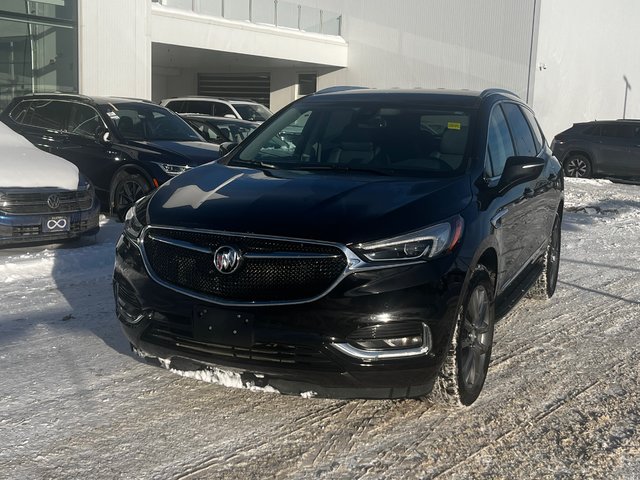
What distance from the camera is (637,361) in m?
5.43

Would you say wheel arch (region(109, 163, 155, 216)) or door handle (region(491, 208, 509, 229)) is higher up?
door handle (region(491, 208, 509, 229))

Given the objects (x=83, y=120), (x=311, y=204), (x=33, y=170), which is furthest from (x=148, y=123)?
(x=311, y=204)

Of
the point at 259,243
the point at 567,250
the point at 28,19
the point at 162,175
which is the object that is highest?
the point at 28,19

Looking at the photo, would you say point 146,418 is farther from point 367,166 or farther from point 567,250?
point 567,250

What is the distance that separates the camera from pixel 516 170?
504 cm

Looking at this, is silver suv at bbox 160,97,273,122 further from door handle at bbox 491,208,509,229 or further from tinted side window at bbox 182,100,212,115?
door handle at bbox 491,208,509,229

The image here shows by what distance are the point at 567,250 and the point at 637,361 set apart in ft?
14.5

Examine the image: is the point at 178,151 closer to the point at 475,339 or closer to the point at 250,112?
the point at 475,339

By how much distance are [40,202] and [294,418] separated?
4623 mm

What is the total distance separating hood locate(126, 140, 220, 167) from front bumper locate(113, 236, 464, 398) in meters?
6.29

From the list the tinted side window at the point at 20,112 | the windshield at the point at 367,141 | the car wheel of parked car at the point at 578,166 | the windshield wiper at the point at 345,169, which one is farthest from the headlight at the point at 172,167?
the car wheel of parked car at the point at 578,166

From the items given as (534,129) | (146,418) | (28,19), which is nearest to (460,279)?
(146,418)

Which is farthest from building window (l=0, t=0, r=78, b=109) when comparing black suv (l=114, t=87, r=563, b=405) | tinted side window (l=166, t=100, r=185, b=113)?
black suv (l=114, t=87, r=563, b=405)

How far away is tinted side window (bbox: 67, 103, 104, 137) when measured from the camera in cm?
1099
